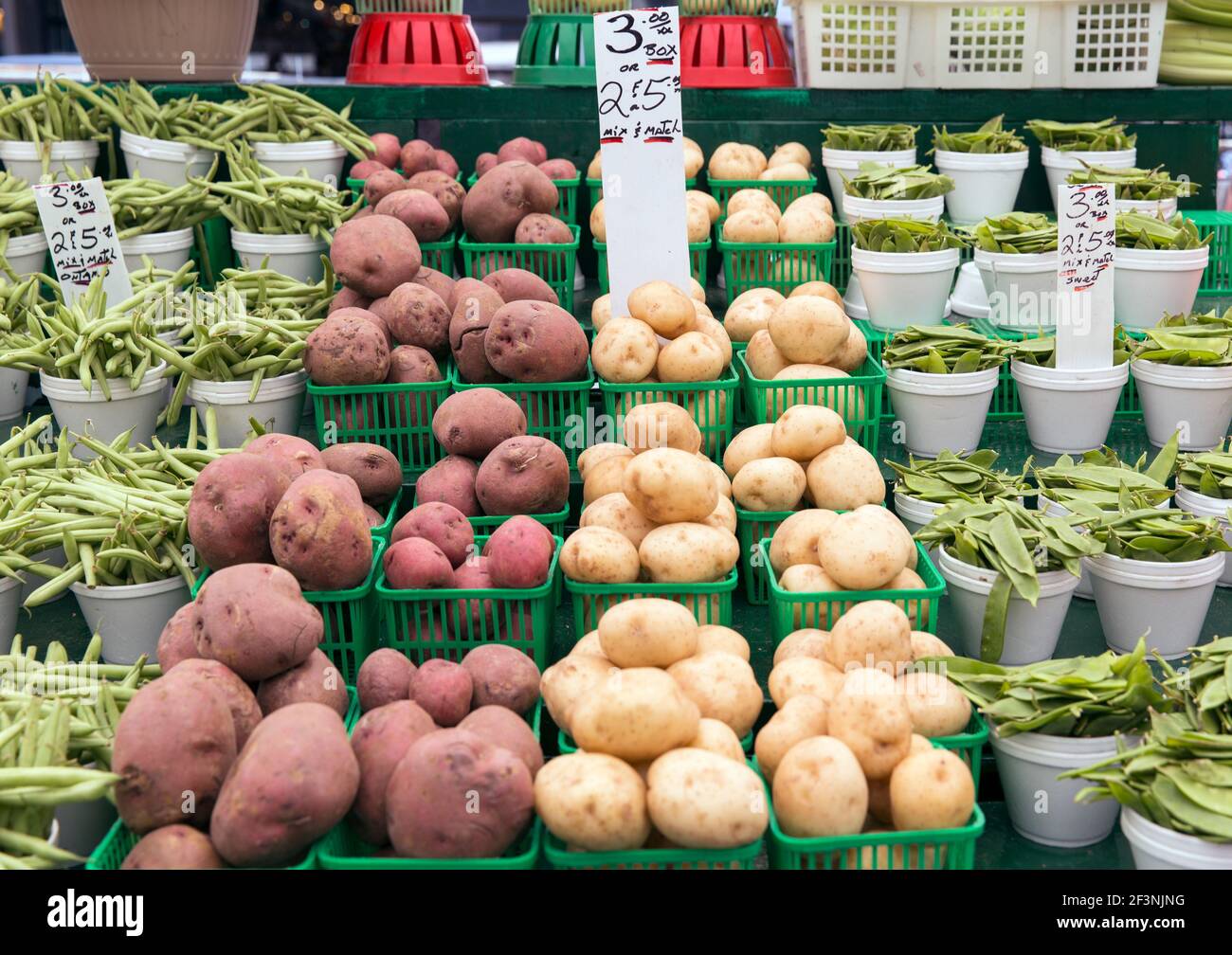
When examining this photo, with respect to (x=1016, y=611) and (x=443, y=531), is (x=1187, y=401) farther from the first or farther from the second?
(x=443, y=531)

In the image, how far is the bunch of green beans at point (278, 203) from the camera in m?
4.27

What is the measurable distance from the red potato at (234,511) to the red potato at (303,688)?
15.1 inches

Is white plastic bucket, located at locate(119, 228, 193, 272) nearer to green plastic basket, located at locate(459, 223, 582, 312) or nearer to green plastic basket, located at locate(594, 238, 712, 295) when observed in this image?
green plastic basket, located at locate(459, 223, 582, 312)

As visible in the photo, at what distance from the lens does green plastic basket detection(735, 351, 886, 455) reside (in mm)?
3404

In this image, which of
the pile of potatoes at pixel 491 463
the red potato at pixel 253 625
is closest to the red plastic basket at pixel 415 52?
the pile of potatoes at pixel 491 463

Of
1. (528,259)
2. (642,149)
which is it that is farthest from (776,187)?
(528,259)

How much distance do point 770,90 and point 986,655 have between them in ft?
9.54

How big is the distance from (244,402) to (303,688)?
4.67 ft

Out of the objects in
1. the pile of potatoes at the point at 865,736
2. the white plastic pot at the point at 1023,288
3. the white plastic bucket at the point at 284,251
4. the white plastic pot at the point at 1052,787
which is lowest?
the white plastic pot at the point at 1052,787

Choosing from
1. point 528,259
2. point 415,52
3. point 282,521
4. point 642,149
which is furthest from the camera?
point 415,52

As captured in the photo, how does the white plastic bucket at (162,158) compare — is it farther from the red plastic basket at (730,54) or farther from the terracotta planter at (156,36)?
the red plastic basket at (730,54)

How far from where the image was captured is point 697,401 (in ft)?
11.3

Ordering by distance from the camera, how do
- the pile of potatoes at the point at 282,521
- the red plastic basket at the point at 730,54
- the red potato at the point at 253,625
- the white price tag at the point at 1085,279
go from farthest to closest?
the red plastic basket at the point at 730,54 < the white price tag at the point at 1085,279 < the pile of potatoes at the point at 282,521 < the red potato at the point at 253,625
